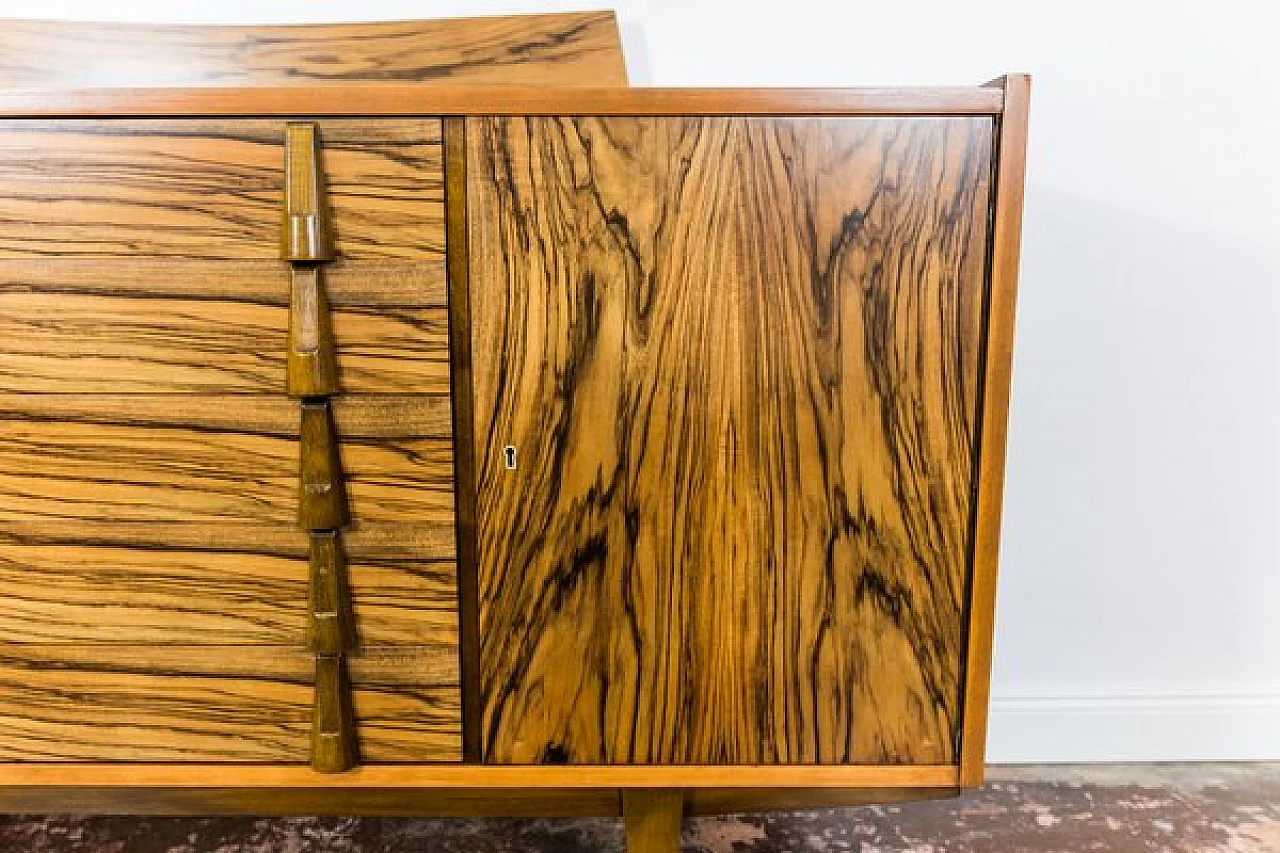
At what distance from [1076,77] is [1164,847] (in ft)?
3.53

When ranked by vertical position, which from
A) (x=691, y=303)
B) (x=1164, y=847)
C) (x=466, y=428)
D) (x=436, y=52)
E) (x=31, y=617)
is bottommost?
(x=1164, y=847)

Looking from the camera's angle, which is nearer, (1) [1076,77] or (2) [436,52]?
(2) [436,52]

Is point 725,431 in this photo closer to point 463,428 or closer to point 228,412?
point 463,428

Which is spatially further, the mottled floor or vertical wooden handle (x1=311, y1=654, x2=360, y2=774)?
the mottled floor

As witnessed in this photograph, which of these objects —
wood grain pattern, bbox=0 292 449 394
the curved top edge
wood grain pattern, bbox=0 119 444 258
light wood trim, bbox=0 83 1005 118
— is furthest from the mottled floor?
the curved top edge

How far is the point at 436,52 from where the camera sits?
1.14 m

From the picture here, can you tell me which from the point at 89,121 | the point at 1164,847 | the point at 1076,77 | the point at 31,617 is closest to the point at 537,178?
the point at 89,121

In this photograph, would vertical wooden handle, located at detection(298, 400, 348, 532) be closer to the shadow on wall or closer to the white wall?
the white wall

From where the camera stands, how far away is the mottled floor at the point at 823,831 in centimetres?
117

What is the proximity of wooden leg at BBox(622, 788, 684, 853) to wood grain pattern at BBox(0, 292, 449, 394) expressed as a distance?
1.61 feet

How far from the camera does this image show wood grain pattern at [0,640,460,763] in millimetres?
888

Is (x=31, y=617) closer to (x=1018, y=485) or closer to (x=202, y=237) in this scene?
(x=202, y=237)

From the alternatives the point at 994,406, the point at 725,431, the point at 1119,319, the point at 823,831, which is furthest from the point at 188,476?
the point at 1119,319

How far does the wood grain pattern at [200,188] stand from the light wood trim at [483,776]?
52cm
